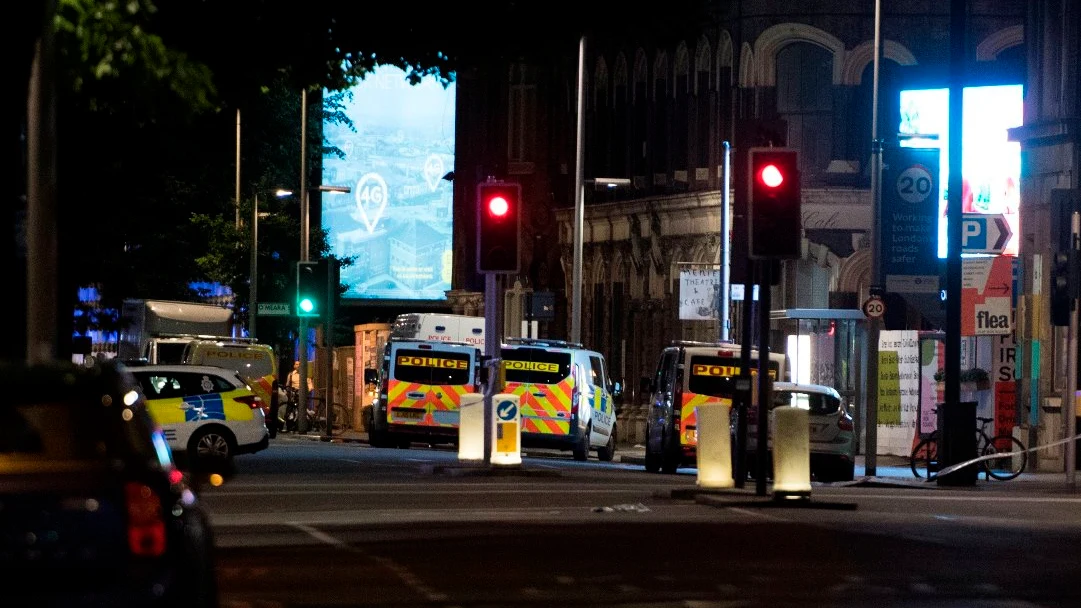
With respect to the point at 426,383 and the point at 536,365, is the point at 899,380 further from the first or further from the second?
the point at 426,383

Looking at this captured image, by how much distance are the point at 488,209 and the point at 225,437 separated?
6937mm

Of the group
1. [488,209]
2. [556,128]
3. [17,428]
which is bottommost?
[17,428]

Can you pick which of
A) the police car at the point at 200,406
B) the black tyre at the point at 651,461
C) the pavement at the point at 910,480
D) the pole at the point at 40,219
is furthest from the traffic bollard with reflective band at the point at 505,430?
the pole at the point at 40,219

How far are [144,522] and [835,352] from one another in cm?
3032

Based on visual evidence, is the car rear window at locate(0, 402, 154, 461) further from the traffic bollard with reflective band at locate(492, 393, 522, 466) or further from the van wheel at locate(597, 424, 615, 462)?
the van wheel at locate(597, 424, 615, 462)

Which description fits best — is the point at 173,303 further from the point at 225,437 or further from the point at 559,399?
the point at 225,437

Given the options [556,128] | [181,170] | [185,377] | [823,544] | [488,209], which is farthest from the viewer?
[556,128]

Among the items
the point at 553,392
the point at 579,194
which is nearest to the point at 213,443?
the point at 553,392

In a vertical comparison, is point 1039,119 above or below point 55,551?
above

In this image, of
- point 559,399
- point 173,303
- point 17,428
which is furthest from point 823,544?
point 173,303

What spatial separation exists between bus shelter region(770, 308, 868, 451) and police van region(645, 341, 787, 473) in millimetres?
3566

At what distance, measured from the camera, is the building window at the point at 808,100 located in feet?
150

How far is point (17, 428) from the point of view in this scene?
784cm

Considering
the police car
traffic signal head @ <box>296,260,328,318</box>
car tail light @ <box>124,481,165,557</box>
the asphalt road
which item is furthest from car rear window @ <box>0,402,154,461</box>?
traffic signal head @ <box>296,260,328,318</box>
